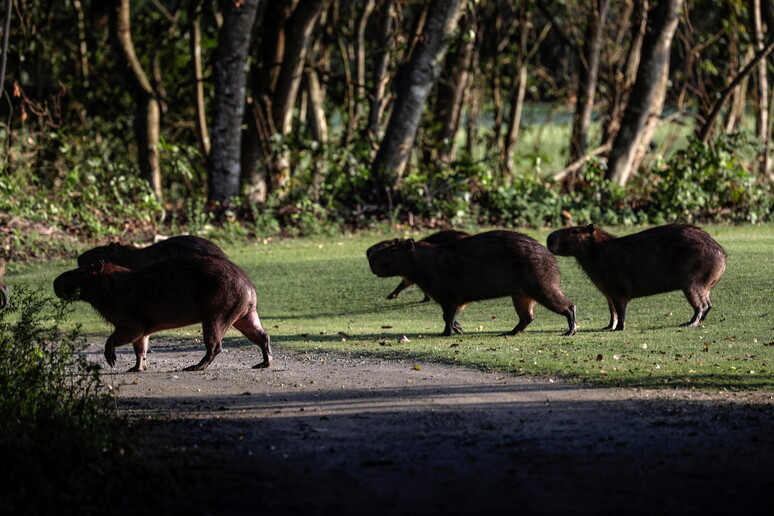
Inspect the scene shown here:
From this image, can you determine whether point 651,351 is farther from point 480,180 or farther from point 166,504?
point 480,180

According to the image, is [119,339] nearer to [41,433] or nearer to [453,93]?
[41,433]

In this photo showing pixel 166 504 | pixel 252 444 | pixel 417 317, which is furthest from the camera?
pixel 417 317

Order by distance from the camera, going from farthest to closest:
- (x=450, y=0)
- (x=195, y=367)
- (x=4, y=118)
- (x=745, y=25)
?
1. (x=745, y=25)
2. (x=4, y=118)
3. (x=450, y=0)
4. (x=195, y=367)

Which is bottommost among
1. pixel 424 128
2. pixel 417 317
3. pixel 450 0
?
pixel 417 317

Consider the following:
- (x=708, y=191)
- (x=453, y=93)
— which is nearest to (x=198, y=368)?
(x=708, y=191)

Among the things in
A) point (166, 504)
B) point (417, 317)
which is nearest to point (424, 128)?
point (417, 317)

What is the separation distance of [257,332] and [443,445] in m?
2.78

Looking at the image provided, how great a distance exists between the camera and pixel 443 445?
18.1ft

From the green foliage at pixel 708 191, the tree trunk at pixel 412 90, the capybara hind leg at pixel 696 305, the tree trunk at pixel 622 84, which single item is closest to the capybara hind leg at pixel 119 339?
the capybara hind leg at pixel 696 305

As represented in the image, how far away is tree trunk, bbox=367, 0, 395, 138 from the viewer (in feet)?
60.4

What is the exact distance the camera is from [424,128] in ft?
67.9

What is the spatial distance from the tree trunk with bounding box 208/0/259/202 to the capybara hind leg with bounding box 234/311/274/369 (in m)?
8.67

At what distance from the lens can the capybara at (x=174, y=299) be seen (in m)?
7.76

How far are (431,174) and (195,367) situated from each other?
368 inches
